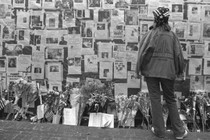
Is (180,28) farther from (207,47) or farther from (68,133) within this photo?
(68,133)

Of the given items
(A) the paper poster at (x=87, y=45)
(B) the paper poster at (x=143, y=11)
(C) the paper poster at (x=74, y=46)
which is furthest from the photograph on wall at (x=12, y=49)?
(B) the paper poster at (x=143, y=11)

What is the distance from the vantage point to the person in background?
4.38 meters

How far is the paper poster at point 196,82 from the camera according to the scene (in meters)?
5.60

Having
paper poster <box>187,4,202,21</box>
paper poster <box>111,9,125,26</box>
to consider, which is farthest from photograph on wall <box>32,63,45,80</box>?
paper poster <box>187,4,202,21</box>

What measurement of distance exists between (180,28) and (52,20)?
2405mm

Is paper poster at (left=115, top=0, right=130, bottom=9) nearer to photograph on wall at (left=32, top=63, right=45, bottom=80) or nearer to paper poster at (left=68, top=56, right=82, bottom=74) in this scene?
paper poster at (left=68, top=56, right=82, bottom=74)

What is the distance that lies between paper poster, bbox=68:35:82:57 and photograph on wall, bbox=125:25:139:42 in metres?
0.89

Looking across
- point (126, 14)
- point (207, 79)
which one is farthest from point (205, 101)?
point (126, 14)

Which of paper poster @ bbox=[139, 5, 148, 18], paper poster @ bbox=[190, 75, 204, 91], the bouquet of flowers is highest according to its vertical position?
paper poster @ bbox=[139, 5, 148, 18]

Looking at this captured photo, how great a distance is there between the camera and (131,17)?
220 inches

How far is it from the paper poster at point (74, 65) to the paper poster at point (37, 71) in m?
0.52

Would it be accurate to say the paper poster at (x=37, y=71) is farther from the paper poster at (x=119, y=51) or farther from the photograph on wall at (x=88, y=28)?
the paper poster at (x=119, y=51)

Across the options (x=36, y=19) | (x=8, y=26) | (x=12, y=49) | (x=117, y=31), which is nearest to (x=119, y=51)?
(x=117, y=31)

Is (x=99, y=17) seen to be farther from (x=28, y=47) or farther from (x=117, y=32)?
(x=28, y=47)
